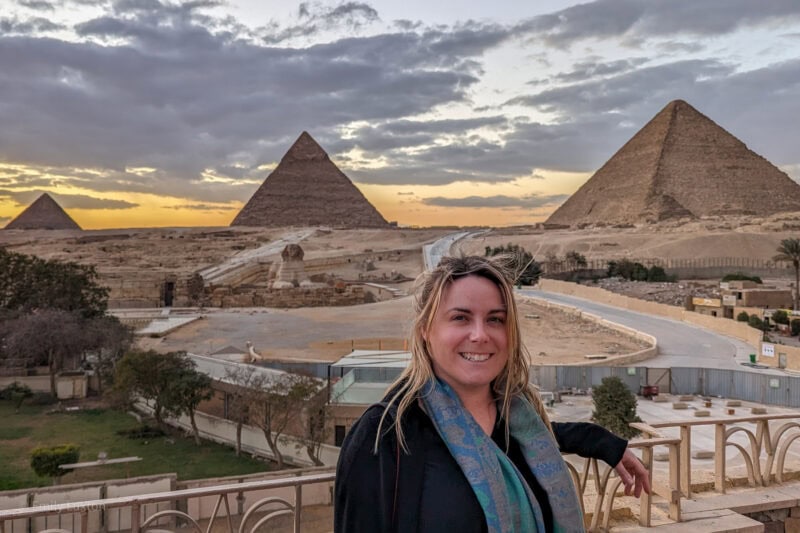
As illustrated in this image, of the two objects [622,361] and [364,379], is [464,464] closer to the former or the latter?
[364,379]

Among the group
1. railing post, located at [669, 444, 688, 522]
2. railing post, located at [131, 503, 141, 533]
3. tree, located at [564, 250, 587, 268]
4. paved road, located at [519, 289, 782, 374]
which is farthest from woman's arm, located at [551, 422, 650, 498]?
tree, located at [564, 250, 587, 268]

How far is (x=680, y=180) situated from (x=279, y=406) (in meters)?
151

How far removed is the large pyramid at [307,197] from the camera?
15950cm

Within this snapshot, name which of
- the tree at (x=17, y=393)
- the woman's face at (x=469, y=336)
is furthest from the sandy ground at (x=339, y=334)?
the woman's face at (x=469, y=336)

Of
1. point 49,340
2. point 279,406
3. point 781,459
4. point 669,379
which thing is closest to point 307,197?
point 49,340

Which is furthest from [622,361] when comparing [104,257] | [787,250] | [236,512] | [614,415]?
[104,257]

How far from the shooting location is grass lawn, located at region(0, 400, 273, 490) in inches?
483

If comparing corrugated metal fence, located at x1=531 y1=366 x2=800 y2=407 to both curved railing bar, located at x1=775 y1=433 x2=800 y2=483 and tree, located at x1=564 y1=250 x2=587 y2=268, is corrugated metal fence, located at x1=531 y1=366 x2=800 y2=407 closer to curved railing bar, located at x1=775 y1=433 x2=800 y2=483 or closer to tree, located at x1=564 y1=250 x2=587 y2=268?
curved railing bar, located at x1=775 y1=433 x2=800 y2=483

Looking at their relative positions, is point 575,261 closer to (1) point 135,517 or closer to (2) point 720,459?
(2) point 720,459

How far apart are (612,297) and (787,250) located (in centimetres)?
1212

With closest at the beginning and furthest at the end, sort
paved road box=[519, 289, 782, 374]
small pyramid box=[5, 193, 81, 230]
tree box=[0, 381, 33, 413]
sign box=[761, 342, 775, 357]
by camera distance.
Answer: tree box=[0, 381, 33, 413] < sign box=[761, 342, 775, 357] < paved road box=[519, 289, 782, 374] < small pyramid box=[5, 193, 81, 230]

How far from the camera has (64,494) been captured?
9.28m

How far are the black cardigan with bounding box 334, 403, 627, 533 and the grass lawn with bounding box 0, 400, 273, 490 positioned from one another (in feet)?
37.5

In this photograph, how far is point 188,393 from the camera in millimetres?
14523
